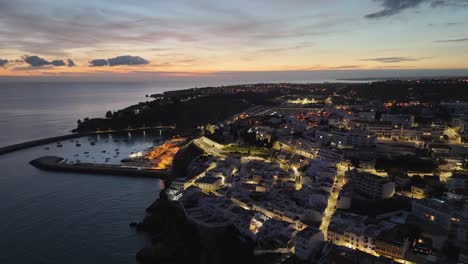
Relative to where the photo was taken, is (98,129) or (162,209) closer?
(162,209)

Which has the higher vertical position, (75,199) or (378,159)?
(378,159)

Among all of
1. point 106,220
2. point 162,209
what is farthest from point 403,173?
point 106,220

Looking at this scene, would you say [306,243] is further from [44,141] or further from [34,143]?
[44,141]

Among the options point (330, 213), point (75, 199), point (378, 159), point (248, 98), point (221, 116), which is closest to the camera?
point (330, 213)

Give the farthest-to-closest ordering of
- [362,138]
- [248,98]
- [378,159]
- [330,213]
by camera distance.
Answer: [248,98], [362,138], [378,159], [330,213]

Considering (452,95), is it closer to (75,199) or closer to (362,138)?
(362,138)

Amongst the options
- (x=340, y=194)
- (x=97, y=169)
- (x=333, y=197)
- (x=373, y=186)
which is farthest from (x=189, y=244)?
(x=97, y=169)
